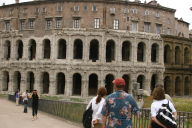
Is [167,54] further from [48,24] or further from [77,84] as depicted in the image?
[48,24]

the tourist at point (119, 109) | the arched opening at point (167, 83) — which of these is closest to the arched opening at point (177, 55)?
the arched opening at point (167, 83)

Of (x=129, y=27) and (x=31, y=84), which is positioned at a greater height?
(x=129, y=27)

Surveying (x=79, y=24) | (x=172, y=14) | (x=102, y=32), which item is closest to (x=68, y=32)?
(x=79, y=24)

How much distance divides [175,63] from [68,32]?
17.6 meters

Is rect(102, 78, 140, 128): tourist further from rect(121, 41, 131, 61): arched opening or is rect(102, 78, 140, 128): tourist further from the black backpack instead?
rect(121, 41, 131, 61): arched opening

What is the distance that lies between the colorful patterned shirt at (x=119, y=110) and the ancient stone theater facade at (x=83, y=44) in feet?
123

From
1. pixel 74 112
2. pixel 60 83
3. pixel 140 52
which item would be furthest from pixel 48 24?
pixel 74 112

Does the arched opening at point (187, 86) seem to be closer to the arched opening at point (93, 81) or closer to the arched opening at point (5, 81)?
the arched opening at point (93, 81)

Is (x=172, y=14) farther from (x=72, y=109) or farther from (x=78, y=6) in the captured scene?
(x=72, y=109)

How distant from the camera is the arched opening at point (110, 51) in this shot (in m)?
46.9

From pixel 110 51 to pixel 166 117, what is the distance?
41156mm

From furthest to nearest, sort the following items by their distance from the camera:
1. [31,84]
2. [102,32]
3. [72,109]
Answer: [31,84]
[102,32]
[72,109]

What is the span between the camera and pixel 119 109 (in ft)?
22.0

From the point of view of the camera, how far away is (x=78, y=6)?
151ft
